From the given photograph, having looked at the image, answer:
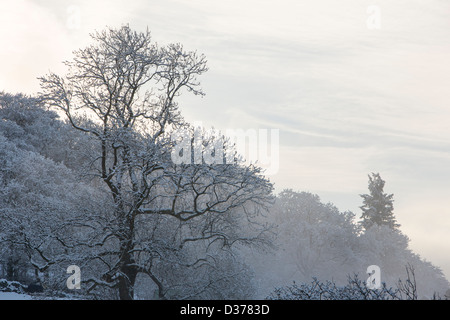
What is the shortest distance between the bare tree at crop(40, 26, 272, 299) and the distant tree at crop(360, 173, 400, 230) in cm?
6405

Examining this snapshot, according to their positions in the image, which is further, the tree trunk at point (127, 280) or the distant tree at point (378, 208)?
the distant tree at point (378, 208)

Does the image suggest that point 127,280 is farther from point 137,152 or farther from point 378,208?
point 378,208

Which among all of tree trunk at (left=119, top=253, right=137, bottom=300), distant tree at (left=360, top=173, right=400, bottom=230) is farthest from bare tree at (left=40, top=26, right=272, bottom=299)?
distant tree at (left=360, top=173, right=400, bottom=230)

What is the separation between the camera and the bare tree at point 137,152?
17.9 m

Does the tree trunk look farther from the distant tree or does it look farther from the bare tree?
the distant tree

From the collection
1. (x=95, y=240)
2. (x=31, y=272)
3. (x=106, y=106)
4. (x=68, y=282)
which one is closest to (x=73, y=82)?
(x=106, y=106)

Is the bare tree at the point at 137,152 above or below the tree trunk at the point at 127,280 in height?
above

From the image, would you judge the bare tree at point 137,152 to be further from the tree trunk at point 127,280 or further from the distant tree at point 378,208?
the distant tree at point 378,208

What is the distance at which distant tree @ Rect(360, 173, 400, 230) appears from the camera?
260ft

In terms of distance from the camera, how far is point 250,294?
31.0 metres

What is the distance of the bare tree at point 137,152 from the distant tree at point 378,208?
2522 inches

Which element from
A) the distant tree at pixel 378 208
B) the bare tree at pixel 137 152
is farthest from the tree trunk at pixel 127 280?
the distant tree at pixel 378 208
